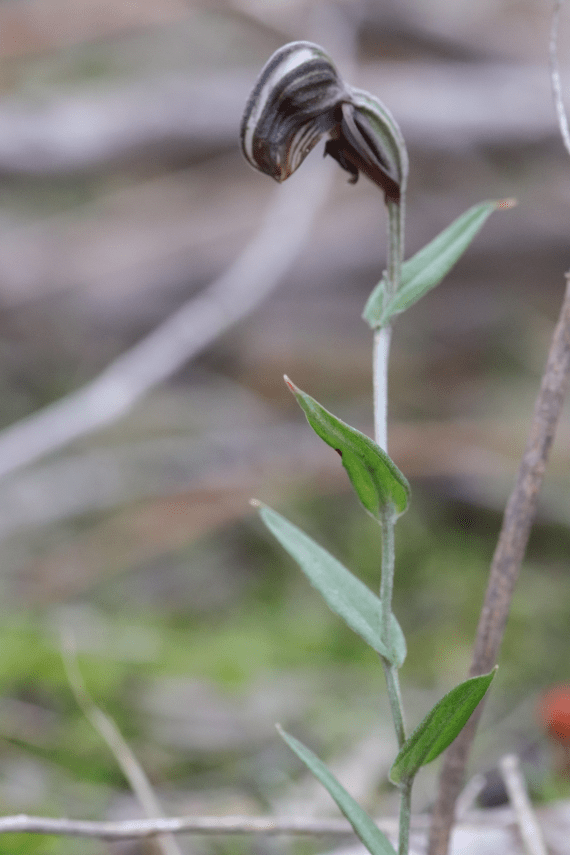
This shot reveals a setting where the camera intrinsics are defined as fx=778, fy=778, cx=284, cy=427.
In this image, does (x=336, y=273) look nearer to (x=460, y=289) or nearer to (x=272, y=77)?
(x=460, y=289)

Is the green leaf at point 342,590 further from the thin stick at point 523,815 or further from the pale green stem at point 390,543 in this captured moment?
the thin stick at point 523,815

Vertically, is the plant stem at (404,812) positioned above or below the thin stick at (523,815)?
above

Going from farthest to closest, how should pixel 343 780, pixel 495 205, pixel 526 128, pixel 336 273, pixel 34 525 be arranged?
1. pixel 336 273
2. pixel 526 128
3. pixel 34 525
4. pixel 343 780
5. pixel 495 205

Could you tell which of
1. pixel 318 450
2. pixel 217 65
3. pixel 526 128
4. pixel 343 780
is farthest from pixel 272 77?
pixel 217 65

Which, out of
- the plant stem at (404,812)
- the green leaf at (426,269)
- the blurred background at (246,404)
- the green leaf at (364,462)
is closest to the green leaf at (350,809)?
the plant stem at (404,812)

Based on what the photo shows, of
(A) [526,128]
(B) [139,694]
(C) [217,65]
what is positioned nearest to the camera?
(B) [139,694]

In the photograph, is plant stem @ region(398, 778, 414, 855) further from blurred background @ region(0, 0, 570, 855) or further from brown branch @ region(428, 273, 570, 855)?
blurred background @ region(0, 0, 570, 855)

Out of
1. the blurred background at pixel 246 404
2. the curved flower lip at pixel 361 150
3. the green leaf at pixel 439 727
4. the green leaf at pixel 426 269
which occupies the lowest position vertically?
the blurred background at pixel 246 404
